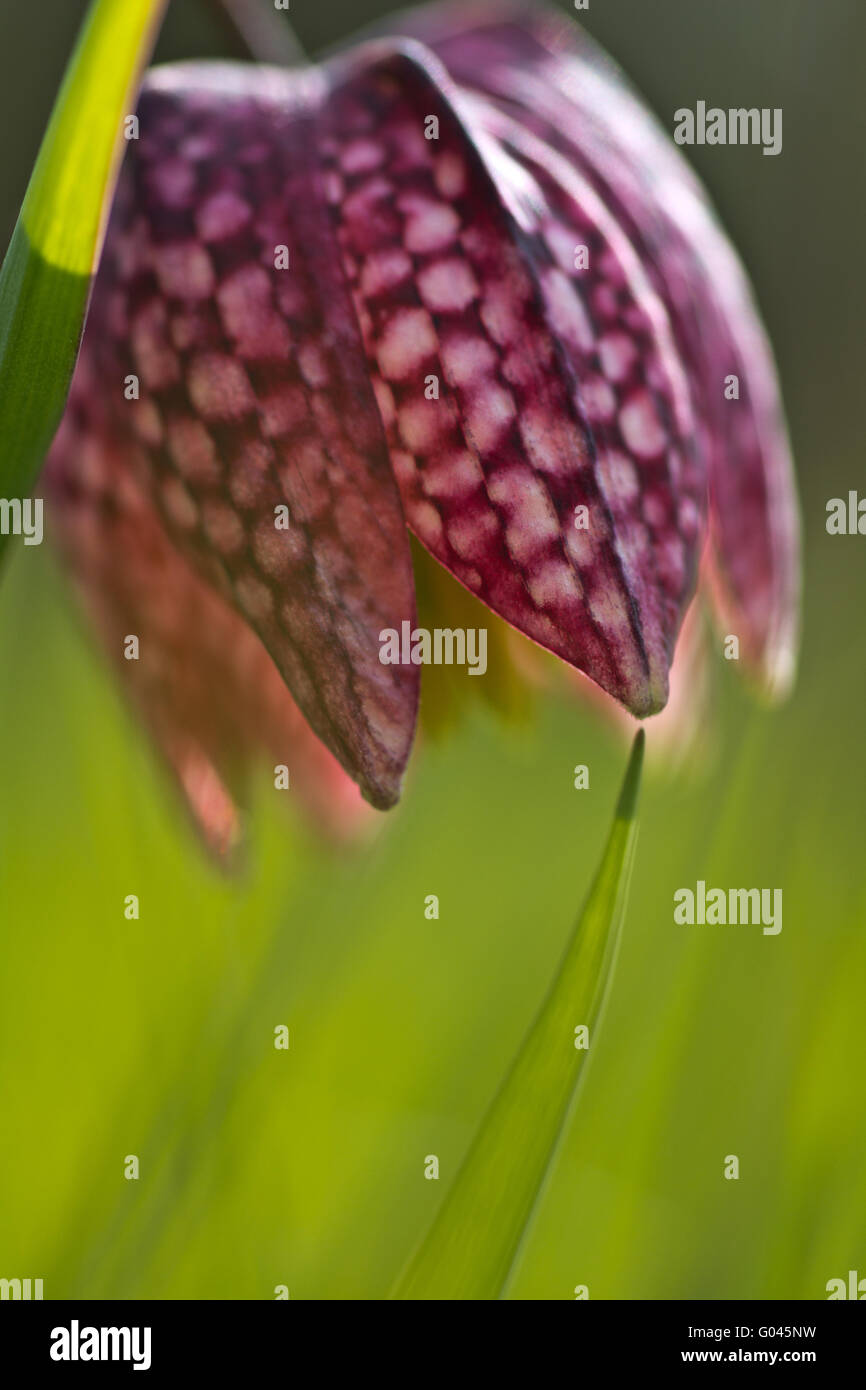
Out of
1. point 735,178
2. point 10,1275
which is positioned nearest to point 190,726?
point 10,1275

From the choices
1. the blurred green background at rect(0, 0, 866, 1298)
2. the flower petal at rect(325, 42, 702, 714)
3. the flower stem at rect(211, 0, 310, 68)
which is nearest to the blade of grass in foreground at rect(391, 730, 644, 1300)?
the flower petal at rect(325, 42, 702, 714)

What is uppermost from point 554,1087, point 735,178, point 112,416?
point 735,178

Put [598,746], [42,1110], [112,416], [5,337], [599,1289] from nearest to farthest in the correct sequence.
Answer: [5,337] → [112,416] → [599,1289] → [42,1110] → [598,746]

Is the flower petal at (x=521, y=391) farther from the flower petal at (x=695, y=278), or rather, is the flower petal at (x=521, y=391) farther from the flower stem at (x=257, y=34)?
the flower stem at (x=257, y=34)

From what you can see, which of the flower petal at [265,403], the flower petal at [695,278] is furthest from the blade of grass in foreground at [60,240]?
the flower petal at [695,278]
